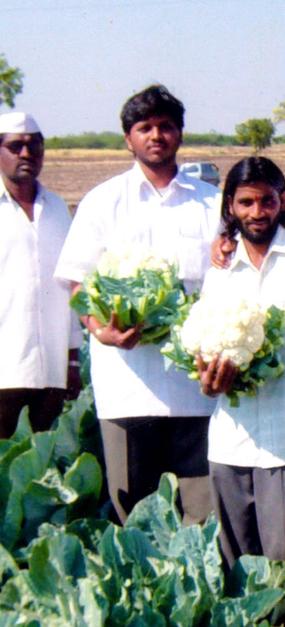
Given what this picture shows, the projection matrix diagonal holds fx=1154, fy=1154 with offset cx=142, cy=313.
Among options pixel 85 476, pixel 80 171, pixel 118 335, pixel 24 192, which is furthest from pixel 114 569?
pixel 80 171

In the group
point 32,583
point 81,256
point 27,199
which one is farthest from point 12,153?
point 32,583

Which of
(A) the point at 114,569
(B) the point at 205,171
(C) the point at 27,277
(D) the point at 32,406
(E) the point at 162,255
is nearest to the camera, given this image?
(A) the point at 114,569

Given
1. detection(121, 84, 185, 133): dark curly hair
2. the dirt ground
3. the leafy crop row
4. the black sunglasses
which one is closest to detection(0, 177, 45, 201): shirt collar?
the black sunglasses

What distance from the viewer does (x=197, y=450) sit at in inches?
149

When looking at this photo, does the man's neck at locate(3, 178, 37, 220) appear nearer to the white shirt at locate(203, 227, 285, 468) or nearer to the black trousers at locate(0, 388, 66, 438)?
→ the black trousers at locate(0, 388, 66, 438)

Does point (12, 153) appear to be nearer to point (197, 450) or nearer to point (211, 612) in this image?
point (197, 450)

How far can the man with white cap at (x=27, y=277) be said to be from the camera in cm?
424

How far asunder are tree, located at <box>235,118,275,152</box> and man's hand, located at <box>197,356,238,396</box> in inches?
1924

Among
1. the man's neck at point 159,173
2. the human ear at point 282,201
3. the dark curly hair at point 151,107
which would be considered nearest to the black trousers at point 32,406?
the man's neck at point 159,173

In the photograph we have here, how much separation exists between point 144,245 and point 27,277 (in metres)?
0.70

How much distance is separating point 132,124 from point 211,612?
1554 millimetres

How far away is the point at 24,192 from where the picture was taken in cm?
431

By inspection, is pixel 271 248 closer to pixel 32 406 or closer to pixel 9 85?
pixel 32 406

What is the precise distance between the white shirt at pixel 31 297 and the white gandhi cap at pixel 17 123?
203mm
